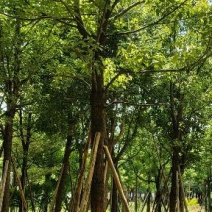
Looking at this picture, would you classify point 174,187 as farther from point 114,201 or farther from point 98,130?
point 98,130

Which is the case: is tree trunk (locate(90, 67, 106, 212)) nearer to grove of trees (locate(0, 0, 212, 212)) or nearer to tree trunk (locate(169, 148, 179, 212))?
grove of trees (locate(0, 0, 212, 212))

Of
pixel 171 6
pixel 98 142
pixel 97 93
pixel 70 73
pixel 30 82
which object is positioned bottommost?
pixel 98 142

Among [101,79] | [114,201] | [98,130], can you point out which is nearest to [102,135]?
[98,130]

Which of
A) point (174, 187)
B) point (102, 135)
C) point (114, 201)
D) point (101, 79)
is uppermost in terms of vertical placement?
point (101, 79)

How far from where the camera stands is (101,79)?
5.99 m

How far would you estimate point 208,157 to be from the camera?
16531 millimetres

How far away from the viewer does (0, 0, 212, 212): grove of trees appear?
5445mm

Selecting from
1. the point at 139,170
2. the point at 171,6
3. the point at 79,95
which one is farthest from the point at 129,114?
the point at 139,170

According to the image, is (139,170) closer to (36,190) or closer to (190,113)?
(36,190)

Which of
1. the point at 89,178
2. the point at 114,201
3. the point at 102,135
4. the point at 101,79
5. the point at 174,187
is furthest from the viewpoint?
the point at 114,201

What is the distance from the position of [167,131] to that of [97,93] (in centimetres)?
781

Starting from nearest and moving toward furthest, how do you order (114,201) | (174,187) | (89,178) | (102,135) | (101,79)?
(89,178) → (102,135) → (101,79) → (174,187) → (114,201)

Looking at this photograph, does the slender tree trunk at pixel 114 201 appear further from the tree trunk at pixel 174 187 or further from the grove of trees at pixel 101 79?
the tree trunk at pixel 174 187

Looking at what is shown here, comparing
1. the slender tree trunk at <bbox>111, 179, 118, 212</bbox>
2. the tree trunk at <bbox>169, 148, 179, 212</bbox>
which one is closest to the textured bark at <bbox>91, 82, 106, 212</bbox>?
the tree trunk at <bbox>169, 148, 179, 212</bbox>
